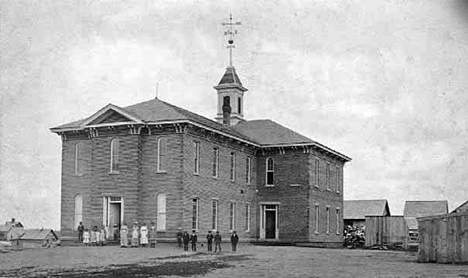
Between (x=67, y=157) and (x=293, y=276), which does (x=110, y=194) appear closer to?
(x=67, y=157)

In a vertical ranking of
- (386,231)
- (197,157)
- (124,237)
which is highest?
(197,157)

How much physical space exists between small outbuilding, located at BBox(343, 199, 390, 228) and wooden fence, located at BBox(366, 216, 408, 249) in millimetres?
29666

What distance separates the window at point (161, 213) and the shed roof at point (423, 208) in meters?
58.4

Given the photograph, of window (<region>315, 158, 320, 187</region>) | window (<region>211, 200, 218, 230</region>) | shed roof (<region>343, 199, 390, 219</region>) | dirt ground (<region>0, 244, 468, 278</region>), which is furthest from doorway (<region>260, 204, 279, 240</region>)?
shed roof (<region>343, 199, 390, 219</region>)

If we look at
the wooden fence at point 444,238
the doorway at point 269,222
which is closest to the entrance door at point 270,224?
the doorway at point 269,222

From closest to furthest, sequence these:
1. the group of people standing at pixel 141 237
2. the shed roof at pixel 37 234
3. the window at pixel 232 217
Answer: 1. the group of people standing at pixel 141 237
2. the window at pixel 232 217
3. the shed roof at pixel 37 234

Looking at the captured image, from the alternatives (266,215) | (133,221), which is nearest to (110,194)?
(133,221)

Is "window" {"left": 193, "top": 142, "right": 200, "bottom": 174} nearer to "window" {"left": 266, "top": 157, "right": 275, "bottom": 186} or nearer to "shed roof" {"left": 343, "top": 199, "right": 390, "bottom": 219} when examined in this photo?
"window" {"left": 266, "top": 157, "right": 275, "bottom": 186}

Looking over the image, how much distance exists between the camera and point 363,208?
278 feet

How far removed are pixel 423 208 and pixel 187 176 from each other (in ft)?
200

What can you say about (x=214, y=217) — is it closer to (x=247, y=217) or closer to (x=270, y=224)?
(x=247, y=217)

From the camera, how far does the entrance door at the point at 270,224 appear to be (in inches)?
1890

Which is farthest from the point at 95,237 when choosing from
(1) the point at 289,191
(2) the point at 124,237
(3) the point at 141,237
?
(1) the point at 289,191

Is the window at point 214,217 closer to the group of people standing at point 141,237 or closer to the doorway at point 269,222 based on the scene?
the group of people standing at point 141,237
